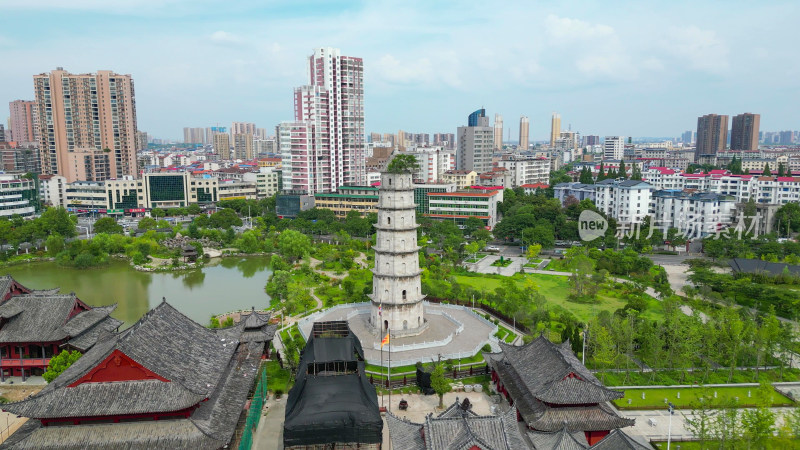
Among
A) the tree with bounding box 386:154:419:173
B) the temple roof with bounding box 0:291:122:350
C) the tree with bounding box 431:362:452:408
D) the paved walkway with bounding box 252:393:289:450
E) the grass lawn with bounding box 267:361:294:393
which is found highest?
the tree with bounding box 386:154:419:173

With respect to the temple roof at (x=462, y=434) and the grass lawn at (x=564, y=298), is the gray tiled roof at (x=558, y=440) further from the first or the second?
the grass lawn at (x=564, y=298)

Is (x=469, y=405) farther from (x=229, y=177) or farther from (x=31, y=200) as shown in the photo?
(x=229, y=177)

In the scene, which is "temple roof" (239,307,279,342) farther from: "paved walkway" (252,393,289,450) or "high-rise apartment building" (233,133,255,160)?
"high-rise apartment building" (233,133,255,160)

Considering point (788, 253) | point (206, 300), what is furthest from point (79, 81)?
point (788, 253)

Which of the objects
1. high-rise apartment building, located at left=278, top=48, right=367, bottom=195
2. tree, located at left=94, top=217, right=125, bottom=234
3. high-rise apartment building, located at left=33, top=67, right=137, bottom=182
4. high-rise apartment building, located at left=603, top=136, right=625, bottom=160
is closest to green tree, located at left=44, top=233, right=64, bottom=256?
tree, located at left=94, top=217, right=125, bottom=234

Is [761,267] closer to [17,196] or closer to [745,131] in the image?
[17,196]

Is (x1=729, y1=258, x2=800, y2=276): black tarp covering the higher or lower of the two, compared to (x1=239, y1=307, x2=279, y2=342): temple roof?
higher
